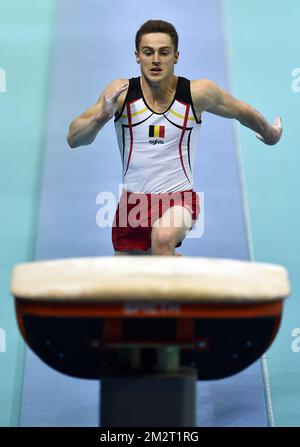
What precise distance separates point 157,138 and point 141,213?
1.28 ft

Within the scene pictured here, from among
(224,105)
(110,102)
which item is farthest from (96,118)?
(224,105)

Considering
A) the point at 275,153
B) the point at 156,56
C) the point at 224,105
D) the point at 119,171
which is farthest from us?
the point at 275,153

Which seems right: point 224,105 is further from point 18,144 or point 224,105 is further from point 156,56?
point 18,144

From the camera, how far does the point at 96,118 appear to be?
4.41 meters

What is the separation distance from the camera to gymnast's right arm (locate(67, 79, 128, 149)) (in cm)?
435

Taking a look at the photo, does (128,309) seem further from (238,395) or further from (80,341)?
(238,395)

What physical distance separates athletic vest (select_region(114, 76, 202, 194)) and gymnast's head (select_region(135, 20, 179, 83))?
0.12m

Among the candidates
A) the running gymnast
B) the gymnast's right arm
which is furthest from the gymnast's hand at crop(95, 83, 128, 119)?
the running gymnast

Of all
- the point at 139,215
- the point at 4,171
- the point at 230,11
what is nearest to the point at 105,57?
the point at 230,11

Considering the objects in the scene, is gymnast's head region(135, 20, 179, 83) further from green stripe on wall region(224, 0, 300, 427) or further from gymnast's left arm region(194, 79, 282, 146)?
green stripe on wall region(224, 0, 300, 427)

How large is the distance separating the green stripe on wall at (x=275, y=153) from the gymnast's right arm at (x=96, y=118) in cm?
162
